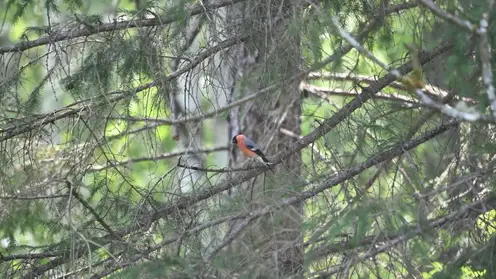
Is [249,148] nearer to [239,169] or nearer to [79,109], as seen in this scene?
[239,169]

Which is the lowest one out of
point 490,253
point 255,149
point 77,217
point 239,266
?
point 490,253

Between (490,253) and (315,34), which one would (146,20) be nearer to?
(315,34)

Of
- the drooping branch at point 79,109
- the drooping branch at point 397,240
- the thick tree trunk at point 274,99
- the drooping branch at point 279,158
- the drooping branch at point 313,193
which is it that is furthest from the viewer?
the drooping branch at point 79,109

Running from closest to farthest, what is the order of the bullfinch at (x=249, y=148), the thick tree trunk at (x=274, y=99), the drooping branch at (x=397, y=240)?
the drooping branch at (x=397, y=240), the thick tree trunk at (x=274, y=99), the bullfinch at (x=249, y=148)

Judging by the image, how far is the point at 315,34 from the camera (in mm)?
5160

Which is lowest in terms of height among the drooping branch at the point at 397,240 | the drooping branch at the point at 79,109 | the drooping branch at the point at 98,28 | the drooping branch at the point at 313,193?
the drooping branch at the point at 397,240

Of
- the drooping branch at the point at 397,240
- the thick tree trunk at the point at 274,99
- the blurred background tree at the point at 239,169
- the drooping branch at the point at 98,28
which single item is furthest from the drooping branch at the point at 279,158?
the drooping branch at the point at 98,28

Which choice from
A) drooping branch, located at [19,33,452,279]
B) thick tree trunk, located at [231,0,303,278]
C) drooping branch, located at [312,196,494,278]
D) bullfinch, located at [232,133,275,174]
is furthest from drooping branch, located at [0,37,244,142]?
drooping branch, located at [312,196,494,278]

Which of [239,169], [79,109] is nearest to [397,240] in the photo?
[239,169]

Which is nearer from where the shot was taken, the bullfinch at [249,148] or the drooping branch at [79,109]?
the drooping branch at [79,109]

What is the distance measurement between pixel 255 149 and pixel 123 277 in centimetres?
280

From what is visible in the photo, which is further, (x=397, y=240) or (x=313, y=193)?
(x=313, y=193)

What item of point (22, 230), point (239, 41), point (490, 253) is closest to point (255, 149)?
point (239, 41)

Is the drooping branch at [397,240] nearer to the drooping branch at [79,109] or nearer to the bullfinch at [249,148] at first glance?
the drooping branch at [79,109]
